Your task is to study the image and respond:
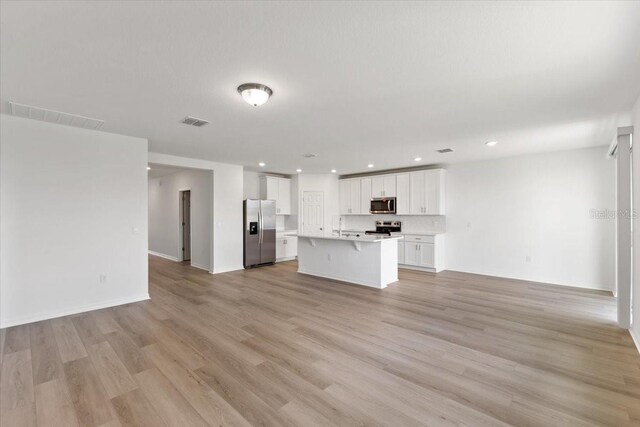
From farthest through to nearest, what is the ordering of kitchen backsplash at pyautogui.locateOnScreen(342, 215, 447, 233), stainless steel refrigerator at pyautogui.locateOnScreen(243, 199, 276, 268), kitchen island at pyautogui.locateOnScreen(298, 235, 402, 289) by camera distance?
stainless steel refrigerator at pyautogui.locateOnScreen(243, 199, 276, 268) → kitchen backsplash at pyautogui.locateOnScreen(342, 215, 447, 233) → kitchen island at pyautogui.locateOnScreen(298, 235, 402, 289)

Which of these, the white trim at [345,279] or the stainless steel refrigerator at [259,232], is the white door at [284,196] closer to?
the stainless steel refrigerator at [259,232]

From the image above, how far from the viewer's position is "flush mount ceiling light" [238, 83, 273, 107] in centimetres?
272

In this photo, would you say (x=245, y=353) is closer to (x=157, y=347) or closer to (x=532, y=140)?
(x=157, y=347)

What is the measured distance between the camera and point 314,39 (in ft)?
6.68

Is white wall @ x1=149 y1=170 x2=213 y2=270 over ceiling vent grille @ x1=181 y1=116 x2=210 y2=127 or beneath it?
beneath

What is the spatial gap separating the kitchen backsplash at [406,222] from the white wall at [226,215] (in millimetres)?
3557

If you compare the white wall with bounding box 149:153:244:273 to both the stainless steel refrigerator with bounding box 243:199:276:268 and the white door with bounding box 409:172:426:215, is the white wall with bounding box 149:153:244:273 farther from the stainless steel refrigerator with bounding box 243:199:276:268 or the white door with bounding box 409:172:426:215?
the white door with bounding box 409:172:426:215

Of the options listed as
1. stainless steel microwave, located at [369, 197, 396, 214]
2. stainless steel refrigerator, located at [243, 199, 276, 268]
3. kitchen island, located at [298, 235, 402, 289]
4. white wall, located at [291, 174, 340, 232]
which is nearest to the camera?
kitchen island, located at [298, 235, 402, 289]

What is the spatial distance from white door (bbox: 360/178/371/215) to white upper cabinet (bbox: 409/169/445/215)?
131 cm

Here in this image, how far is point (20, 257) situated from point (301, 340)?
12.4ft

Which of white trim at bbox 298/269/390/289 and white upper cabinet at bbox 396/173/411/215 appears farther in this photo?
white upper cabinet at bbox 396/173/411/215

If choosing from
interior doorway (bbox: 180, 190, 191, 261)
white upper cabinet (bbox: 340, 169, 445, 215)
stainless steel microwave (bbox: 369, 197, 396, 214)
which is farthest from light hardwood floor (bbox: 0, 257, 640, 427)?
interior doorway (bbox: 180, 190, 191, 261)

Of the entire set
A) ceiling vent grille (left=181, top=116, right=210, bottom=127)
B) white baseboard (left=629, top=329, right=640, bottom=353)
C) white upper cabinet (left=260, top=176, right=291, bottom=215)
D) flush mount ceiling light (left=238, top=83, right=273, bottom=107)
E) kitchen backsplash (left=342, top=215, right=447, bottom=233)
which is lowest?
white baseboard (left=629, top=329, right=640, bottom=353)

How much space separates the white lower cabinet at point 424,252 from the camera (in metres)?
6.71
